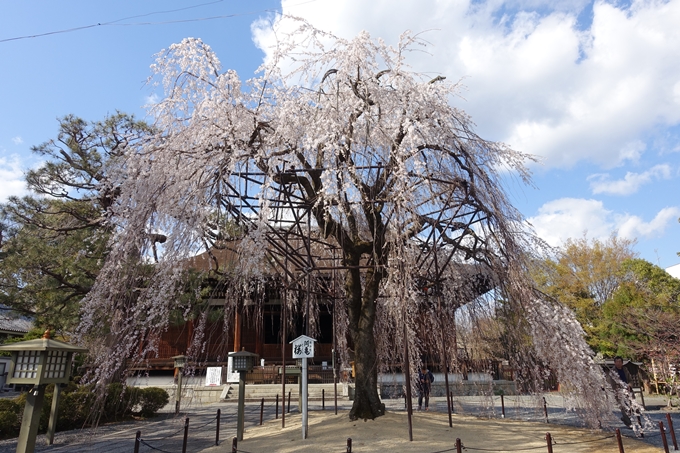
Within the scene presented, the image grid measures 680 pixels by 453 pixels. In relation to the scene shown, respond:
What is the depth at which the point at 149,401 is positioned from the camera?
1420cm

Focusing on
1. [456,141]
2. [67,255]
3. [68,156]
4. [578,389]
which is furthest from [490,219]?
[68,156]

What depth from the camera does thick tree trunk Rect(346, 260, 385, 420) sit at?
9.07m

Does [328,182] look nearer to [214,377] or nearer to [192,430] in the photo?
[192,430]

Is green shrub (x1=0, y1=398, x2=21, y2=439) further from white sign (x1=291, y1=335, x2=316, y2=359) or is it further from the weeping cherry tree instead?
white sign (x1=291, y1=335, x2=316, y2=359)

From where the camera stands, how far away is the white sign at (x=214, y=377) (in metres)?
18.7

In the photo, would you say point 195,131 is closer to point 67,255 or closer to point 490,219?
point 490,219

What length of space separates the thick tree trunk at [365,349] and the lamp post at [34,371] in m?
5.34

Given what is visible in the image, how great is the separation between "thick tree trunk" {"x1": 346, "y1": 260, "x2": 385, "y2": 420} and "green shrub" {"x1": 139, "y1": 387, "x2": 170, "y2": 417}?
8.34 m

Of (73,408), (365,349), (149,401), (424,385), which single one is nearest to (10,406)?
(73,408)

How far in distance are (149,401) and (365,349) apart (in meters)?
8.93

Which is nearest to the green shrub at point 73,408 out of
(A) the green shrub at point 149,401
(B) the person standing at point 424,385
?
(A) the green shrub at point 149,401

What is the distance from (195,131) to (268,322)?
18218 millimetres

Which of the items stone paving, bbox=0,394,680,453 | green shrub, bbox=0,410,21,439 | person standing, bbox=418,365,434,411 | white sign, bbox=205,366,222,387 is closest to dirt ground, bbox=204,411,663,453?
stone paving, bbox=0,394,680,453

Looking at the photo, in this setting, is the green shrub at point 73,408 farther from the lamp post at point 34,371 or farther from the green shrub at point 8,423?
the lamp post at point 34,371
